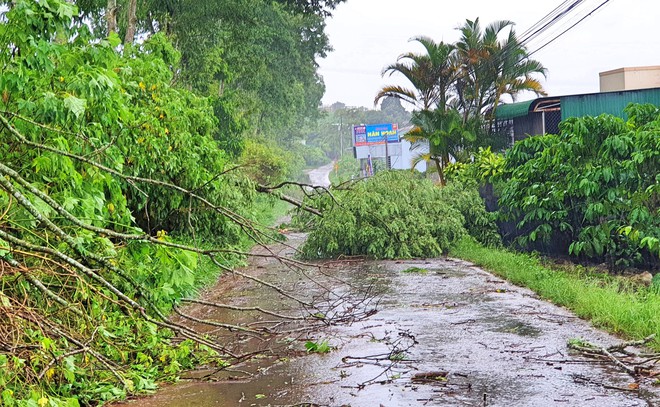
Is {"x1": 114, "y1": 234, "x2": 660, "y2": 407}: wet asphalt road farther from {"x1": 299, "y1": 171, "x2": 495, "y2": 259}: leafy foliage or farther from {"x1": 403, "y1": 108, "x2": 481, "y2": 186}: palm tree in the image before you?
{"x1": 403, "y1": 108, "x2": 481, "y2": 186}: palm tree

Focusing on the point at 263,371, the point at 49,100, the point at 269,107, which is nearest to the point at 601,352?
the point at 263,371

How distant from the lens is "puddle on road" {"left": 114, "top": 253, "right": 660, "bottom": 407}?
6.62 metres

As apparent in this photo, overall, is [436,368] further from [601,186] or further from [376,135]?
[376,135]

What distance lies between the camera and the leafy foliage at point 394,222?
17562mm

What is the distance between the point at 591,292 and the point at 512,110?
13.9 m

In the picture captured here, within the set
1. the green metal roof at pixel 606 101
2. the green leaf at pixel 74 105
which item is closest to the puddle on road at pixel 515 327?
the green leaf at pixel 74 105

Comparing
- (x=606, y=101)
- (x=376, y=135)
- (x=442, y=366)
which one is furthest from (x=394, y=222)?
(x=376, y=135)

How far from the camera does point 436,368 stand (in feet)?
24.9

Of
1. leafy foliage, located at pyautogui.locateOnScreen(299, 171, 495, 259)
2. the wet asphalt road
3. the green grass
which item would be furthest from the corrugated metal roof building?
the wet asphalt road

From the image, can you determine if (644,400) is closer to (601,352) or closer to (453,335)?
(601,352)

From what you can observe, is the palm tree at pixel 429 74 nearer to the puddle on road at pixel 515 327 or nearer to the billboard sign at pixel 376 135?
the puddle on road at pixel 515 327

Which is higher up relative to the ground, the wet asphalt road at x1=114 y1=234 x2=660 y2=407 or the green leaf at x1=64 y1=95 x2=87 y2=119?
the green leaf at x1=64 y1=95 x2=87 y2=119

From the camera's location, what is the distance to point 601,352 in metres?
7.84

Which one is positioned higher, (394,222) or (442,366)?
(394,222)
